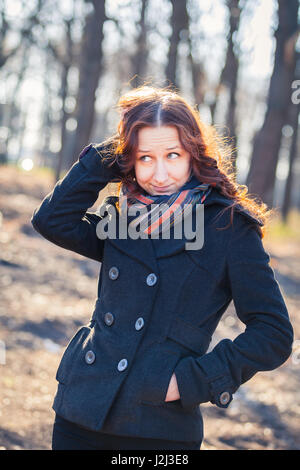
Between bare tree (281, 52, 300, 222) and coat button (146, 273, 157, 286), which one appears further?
bare tree (281, 52, 300, 222)

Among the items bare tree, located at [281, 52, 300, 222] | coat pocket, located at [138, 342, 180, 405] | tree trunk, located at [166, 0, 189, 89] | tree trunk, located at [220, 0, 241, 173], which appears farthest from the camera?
bare tree, located at [281, 52, 300, 222]

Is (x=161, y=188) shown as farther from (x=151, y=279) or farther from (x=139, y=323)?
(x=139, y=323)

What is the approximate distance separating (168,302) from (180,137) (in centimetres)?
65

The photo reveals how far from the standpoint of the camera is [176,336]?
2.06 meters

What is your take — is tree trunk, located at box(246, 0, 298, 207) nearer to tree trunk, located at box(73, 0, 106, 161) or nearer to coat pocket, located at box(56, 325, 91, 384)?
tree trunk, located at box(73, 0, 106, 161)

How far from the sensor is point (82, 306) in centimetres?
718

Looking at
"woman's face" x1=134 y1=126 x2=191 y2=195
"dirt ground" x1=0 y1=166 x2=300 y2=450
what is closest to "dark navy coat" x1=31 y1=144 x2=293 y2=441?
"woman's face" x1=134 y1=126 x2=191 y2=195

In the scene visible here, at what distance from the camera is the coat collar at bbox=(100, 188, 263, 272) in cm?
212

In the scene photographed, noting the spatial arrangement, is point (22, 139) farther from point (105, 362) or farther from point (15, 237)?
point (105, 362)

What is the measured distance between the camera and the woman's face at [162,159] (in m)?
2.19

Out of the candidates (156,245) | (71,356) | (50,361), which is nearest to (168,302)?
(156,245)
